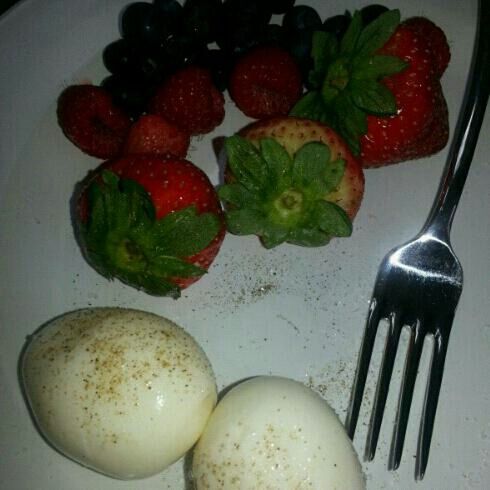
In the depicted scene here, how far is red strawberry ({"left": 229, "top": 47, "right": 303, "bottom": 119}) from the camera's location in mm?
1274

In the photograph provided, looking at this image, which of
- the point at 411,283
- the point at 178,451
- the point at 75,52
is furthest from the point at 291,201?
the point at 75,52

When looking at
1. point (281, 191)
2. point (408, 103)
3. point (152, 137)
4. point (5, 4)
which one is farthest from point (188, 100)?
point (5, 4)

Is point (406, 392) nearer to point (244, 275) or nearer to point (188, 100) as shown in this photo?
point (244, 275)

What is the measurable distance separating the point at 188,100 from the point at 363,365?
60 cm

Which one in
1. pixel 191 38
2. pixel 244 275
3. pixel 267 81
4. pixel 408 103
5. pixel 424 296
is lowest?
pixel 424 296

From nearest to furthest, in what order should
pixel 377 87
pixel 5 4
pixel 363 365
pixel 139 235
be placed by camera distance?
pixel 139 235 < pixel 377 87 < pixel 363 365 < pixel 5 4

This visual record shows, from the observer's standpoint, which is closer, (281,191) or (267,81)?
(281,191)

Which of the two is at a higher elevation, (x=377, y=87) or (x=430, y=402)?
(x=377, y=87)

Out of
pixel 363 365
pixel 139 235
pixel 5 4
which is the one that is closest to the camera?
pixel 139 235

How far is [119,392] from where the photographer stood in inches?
43.0

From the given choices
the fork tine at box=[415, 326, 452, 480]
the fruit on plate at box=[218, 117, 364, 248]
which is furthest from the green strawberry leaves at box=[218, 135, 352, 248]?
the fork tine at box=[415, 326, 452, 480]


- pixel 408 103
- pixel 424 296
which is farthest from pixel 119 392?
pixel 408 103

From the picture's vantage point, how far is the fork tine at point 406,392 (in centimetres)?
127

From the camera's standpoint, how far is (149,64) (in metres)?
1.30
